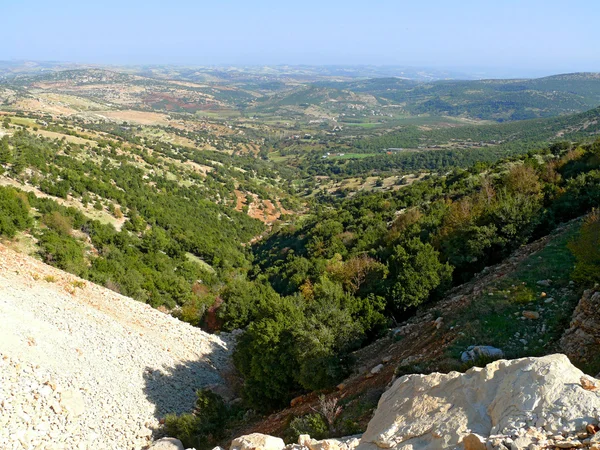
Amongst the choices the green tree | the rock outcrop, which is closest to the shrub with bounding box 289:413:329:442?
the rock outcrop

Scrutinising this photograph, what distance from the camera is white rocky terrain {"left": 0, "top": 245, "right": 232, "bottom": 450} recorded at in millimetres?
15391

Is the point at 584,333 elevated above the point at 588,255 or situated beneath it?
situated beneath

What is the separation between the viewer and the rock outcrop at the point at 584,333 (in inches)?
437

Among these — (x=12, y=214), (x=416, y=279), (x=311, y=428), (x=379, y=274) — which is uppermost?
(x=12, y=214)

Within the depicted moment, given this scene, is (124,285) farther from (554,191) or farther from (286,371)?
(554,191)

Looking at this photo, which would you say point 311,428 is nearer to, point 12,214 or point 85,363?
point 85,363

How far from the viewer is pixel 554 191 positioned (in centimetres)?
3133

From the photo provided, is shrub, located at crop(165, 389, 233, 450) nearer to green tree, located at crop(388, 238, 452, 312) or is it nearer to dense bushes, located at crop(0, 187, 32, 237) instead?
green tree, located at crop(388, 238, 452, 312)

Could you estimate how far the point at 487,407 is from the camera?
7828 mm

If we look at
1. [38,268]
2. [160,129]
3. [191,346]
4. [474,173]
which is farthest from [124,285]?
[160,129]

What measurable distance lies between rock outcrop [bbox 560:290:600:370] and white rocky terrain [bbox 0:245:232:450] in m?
16.6

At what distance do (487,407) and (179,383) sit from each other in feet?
60.3

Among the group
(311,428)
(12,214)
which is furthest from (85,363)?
(12,214)

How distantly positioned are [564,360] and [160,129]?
18449cm
